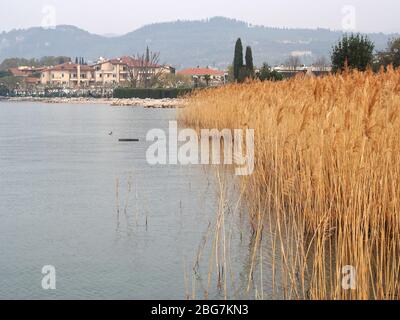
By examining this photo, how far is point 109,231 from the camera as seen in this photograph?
8.97 m

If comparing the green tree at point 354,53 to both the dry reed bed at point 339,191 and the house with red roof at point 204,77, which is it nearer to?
the dry reed bed at point 339,191

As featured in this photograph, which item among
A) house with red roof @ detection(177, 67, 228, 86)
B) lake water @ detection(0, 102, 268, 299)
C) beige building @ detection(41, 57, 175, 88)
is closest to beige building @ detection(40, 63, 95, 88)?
beige building @ detection(41, 57, 175, 88)

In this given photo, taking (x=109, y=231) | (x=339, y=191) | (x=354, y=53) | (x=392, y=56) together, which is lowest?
(x=109, y=231)

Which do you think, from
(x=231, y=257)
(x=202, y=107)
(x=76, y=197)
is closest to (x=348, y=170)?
(x=231, y=257)

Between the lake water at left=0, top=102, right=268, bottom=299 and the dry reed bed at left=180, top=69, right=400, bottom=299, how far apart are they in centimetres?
67

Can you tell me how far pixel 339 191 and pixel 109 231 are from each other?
10.4ft

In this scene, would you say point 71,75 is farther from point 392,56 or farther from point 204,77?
point 392,56

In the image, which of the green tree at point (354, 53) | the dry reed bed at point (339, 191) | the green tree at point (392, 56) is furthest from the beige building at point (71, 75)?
the dry reed bed at point (339, 191)

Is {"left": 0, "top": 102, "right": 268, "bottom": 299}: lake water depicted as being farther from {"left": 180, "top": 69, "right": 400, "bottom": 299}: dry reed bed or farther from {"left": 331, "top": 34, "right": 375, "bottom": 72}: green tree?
{"left": 331, "top": 34, "right": 375, "bottom": 72}: green tree

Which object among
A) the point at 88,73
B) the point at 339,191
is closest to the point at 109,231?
the point at 339,191

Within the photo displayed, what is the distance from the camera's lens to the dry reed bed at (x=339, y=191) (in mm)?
5750

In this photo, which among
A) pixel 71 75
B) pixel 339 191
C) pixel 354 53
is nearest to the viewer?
pixel 339 191
